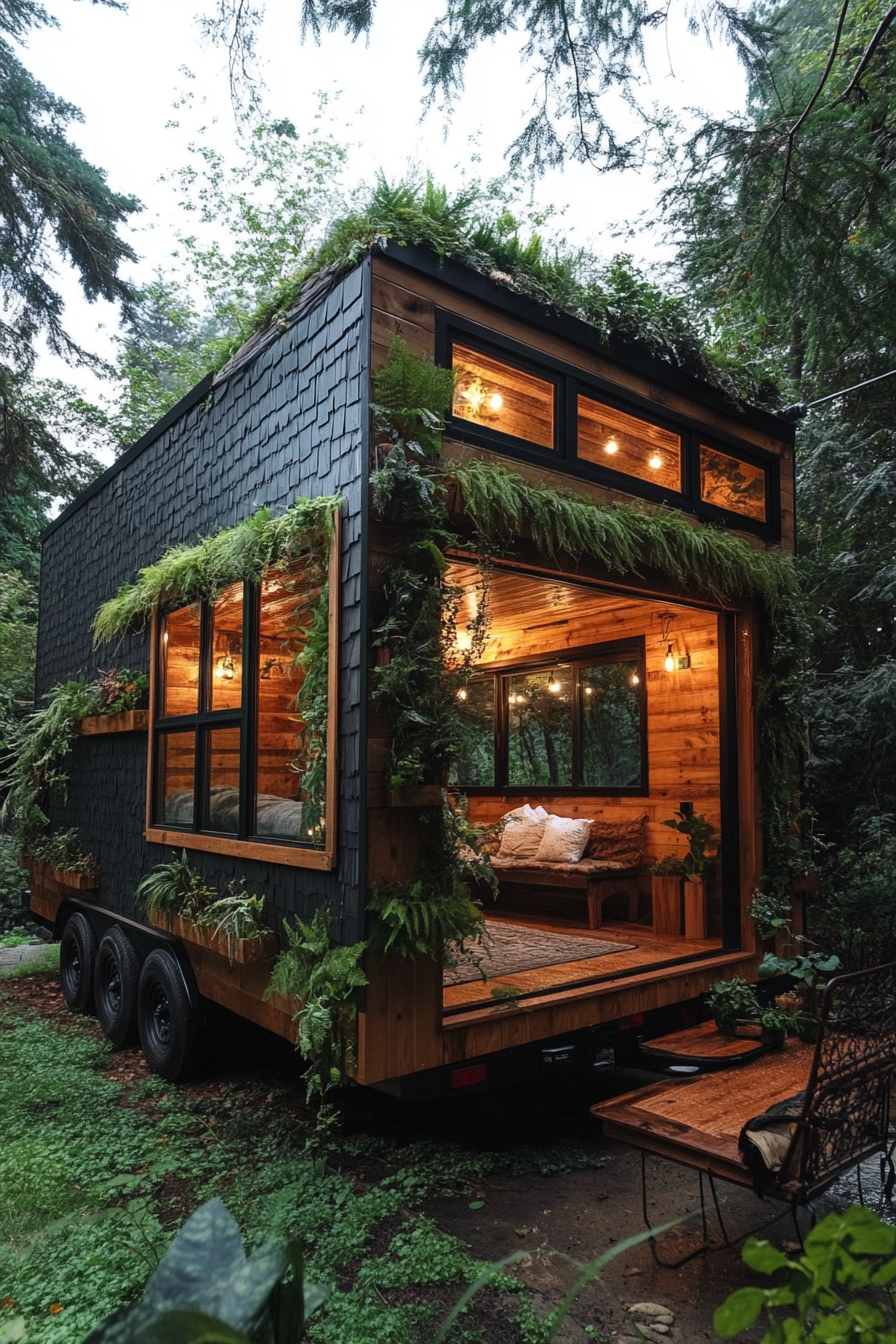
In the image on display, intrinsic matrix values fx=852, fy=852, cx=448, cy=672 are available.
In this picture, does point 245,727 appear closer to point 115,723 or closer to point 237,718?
point 237,718

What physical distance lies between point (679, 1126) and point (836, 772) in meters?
5.73

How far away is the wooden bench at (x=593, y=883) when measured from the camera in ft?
21.4

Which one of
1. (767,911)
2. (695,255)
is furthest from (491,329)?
(767,911)

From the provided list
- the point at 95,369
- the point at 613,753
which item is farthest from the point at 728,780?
the point at 95,369

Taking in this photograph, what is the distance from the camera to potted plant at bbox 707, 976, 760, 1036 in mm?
4258

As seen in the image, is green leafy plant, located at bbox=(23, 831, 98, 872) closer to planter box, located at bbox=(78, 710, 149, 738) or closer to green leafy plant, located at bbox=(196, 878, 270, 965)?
planter box, located at bbox=(78, 710, 149, 738)

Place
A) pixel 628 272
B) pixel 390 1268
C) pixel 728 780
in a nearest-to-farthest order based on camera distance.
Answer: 1. pixel 390 1268
2. pixel 628 272
3. pixel 728 780

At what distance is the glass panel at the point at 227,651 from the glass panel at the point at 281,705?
0.89ft

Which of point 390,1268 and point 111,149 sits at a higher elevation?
point 111,149

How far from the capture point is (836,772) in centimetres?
802

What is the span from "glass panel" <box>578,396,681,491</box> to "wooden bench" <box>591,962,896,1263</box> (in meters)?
2.85

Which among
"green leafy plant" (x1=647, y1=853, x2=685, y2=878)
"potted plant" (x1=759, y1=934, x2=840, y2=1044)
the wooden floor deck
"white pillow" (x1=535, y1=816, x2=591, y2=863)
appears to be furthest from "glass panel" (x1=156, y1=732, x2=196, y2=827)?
"green leafy plant" (x1=647, y1=853, x2=685, y2=878)

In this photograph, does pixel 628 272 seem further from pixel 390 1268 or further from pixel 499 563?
pixel 390 1268

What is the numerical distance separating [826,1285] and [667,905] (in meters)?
5.67
